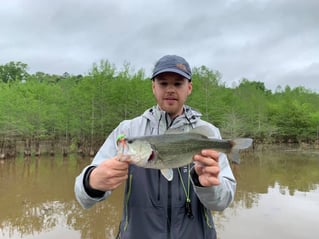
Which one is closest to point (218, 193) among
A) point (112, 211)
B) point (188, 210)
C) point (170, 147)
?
point (188, 210)

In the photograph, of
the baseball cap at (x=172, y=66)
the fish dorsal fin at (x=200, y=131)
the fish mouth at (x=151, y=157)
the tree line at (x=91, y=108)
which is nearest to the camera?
the fish mouth at (x=151, y=157)

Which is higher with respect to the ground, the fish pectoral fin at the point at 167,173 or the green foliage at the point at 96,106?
the green foliage at the point at 96,106

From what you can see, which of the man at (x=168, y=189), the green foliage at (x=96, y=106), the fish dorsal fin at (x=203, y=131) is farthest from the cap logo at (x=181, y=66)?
the green foliage at (x=96, y=106)

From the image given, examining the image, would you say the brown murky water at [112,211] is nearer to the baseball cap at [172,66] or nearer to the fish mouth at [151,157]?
the baseball cap at [172,66]

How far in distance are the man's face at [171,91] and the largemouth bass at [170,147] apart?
38 cm

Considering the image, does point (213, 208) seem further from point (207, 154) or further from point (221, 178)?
point (207, 154)

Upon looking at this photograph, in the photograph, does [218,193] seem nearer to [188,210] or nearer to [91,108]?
[188,210]

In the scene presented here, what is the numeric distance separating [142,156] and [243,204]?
1187 cm

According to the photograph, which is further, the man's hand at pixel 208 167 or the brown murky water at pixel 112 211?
the brown murky water at pixel 112 211

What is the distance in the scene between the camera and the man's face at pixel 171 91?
104 inches

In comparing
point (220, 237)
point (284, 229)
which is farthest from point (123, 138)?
point (284, 229)

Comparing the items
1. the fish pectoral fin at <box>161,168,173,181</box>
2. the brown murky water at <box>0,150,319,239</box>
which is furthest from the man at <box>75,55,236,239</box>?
the brown murky water at <box>0,150,319,239</box>

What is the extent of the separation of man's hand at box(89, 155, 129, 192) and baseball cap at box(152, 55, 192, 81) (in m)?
0.94

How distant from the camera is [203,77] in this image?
36375 mm
